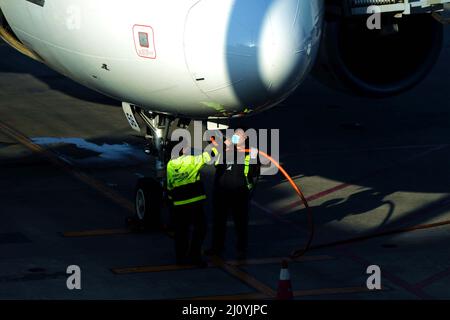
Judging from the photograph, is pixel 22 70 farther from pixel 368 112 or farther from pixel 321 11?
pixel 321 11

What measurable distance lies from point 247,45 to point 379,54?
17.8 ft

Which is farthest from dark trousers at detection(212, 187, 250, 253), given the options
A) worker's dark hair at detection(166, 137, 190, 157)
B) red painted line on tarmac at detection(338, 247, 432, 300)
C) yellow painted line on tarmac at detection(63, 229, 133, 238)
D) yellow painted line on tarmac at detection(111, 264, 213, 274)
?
yellow painted line on tarmac at detection(63, 229, 133, 238)

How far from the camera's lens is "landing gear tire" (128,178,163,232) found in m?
16.4

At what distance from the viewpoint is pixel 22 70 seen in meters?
28.1

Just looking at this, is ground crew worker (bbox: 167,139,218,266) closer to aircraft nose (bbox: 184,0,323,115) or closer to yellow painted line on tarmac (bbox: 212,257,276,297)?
yellow painted line on tarmac (bbox: 212,257,276,297)

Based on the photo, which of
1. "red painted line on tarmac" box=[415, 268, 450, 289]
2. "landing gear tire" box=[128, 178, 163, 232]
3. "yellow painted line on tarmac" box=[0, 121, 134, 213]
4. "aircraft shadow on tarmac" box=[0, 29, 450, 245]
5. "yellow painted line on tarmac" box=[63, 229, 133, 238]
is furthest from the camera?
"aircraft shadow on tarmac" box=[0, 29, 450, 245]

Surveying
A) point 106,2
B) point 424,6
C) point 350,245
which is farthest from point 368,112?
point 106,2

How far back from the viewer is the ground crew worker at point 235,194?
1541 cm

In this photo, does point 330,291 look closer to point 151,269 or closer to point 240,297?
point 240,297

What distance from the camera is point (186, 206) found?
1498 centimetres

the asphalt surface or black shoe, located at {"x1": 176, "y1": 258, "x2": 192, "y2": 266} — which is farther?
black shoe, located at {"x1": 176, "y1": 258, "x2": 192, "y2": 266}

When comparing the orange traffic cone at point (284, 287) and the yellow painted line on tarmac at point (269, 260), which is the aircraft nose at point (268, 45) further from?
the orange traffic cone at point (284, 287)

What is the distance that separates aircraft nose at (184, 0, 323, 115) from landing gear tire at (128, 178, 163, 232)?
2.40m

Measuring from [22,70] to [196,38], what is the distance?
14.7 meters
